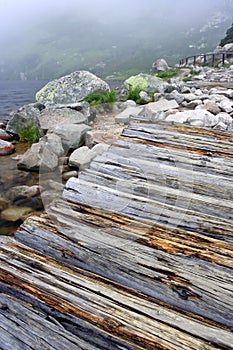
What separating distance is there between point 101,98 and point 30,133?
10.9ft

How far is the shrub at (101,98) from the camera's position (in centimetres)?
1212

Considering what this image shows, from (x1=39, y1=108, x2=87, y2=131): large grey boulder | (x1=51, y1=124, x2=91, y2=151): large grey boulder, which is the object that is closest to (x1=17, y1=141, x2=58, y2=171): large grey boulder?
(x1=51, y1=124, x2=91, y2=151): large grey boulder

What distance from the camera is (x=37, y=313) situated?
2225mm

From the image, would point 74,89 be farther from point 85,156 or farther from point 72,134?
point 85,156

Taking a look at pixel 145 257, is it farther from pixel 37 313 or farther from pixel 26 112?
pixel 26 112

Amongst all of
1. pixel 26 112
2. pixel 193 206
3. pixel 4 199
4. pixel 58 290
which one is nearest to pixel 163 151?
pixel 193 206

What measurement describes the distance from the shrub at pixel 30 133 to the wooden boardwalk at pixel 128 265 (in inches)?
289

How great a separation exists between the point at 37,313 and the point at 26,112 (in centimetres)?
1018

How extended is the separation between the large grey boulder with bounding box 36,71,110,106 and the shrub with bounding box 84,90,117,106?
0.51 metres

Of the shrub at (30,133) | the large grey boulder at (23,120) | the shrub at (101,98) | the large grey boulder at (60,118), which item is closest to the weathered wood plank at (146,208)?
the large grey boulder at (60,118)

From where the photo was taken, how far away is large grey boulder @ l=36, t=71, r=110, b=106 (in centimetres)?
1352

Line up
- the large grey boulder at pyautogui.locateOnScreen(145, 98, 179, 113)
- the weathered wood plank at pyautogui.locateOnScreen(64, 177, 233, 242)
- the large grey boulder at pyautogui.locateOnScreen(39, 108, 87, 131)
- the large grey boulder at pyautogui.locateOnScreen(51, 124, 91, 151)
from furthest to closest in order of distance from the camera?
the large grey boulder at pyautogui.locateOnScreen(39, 108, 87, 131) → the large grey boulder at pyautogui.locateOnScreen(145, 98, 179, 113) → the large grey boulder at pyautogui.locateOnScreen(51, 124, 91, 151) → the weathered wood plank at pyautogui.locateOnScreen(64, 177, 233, 242)

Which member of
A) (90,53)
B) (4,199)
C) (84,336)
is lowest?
(90,53)

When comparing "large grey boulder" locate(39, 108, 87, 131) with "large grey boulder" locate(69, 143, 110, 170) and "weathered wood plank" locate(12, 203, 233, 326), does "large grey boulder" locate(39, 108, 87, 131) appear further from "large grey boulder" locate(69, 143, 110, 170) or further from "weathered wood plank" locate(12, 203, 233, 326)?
"weathered wood plank" locate(12, 203, 233, 326)
